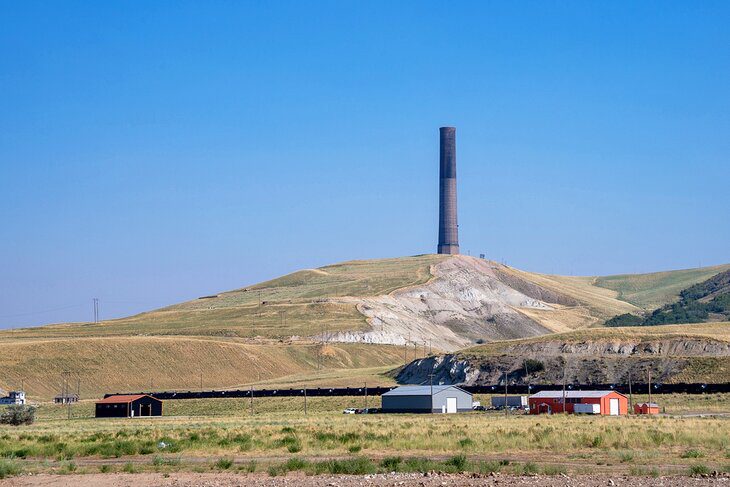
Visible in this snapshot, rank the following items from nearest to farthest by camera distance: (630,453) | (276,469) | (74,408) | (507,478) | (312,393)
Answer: (507,478) < (276,469) < (630,453) < (74,408) < (312,393)

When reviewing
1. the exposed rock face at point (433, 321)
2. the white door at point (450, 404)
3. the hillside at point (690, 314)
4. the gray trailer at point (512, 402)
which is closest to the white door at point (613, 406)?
the gray trailer at point (512, 402)

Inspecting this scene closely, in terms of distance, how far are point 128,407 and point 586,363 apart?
45573 millimetres

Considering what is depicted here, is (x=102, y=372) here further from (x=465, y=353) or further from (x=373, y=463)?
(x=373, y=463)

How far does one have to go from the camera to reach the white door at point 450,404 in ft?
262

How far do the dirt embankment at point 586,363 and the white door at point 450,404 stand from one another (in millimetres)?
24795

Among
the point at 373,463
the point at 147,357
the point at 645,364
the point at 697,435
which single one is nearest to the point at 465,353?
the point at 645,364

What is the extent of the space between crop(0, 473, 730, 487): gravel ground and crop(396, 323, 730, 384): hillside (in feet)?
218

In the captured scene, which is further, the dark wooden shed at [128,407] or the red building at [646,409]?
the dark wooden shed at [128,407]

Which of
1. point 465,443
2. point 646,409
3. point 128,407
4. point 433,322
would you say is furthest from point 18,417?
point 433,322

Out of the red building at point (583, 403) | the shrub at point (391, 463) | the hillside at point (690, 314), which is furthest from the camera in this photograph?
the hillside at point (690, 314)

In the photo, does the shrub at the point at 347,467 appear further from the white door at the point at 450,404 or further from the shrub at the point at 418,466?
the white door at the point at 450,404

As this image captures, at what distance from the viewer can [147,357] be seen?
13162 centimetres

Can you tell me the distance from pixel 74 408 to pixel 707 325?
244 feet

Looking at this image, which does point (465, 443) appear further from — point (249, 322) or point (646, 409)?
point (249, 322)
